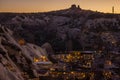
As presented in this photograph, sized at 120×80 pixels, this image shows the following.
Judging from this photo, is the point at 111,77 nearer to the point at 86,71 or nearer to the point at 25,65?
the point at 86,71

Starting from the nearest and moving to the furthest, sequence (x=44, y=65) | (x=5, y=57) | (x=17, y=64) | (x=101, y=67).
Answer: (x=5, y=57)
(x=17, y=64)
(x=44, y=65)
(x=101, y=67)

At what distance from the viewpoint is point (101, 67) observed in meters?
154

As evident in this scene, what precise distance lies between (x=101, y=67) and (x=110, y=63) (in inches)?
585

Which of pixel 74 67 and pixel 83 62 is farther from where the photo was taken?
pixel 83 62

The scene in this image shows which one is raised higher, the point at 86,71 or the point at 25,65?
the point at 25,65

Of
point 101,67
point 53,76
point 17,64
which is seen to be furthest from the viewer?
point 101,67

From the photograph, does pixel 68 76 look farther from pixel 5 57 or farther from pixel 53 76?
pixel 5 57

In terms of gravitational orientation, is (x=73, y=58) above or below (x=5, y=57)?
below

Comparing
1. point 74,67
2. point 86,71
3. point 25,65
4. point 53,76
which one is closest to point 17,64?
point 25,65

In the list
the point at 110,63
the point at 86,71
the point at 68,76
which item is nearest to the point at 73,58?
the point at 110,63

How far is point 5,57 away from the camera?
293ft

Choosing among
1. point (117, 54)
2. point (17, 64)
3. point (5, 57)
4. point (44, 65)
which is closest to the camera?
point (5, 57)

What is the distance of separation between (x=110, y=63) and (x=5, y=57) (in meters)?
86.7

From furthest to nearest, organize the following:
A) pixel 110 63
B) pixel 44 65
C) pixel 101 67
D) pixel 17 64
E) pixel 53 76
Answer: pixel 110 63 → pixel 101 67 → pixel 44 65 → pixel 53 76 → pixel 17 64
